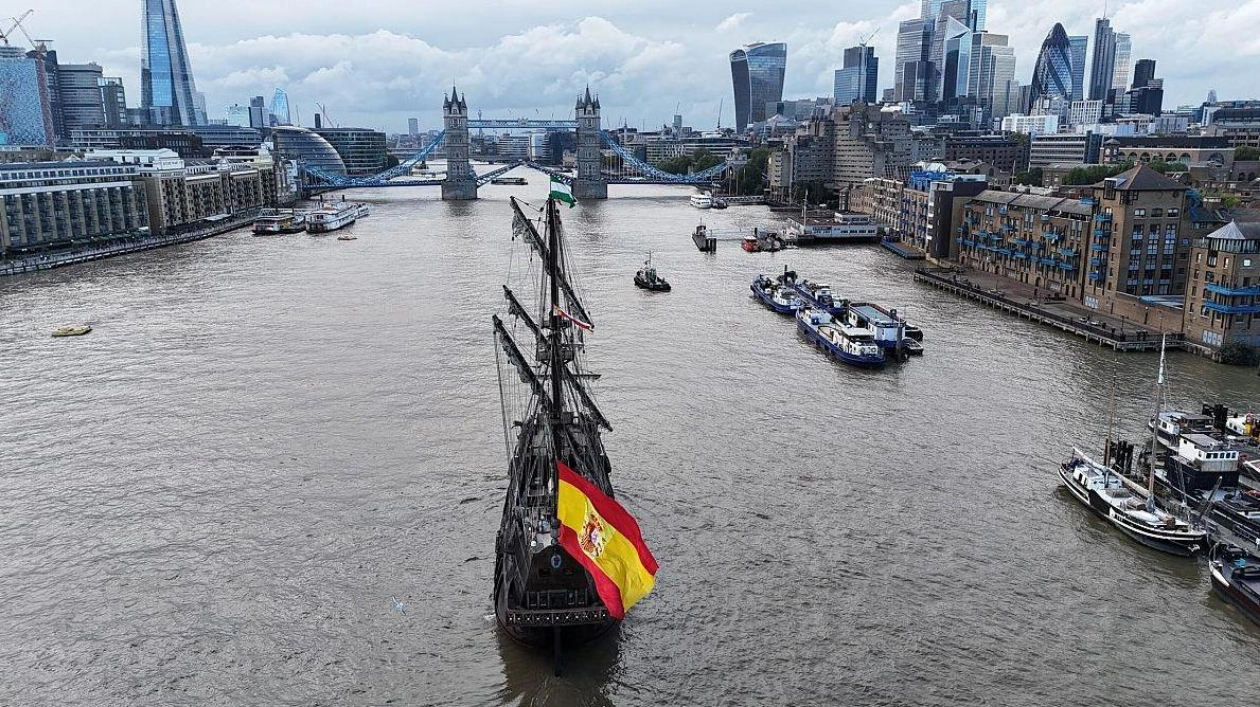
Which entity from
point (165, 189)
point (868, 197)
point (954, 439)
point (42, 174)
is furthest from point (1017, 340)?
point (165, 189)

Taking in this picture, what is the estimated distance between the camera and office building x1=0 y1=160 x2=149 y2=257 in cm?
6456

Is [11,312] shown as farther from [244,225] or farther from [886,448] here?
[244,225]

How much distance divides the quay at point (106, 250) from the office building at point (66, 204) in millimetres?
1946

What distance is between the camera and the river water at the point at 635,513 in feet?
53.5

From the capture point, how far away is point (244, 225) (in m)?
95.1

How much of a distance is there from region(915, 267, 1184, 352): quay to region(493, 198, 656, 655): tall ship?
25.4 metres

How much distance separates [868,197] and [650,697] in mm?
82240

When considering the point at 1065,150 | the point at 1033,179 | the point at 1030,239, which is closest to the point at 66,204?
the point at 1030,239

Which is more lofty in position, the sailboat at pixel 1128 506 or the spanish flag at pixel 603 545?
the spanish flag at pixel 603 545

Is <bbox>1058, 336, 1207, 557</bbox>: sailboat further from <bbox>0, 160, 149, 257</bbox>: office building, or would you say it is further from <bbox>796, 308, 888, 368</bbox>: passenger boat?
<bbox>0, 160, 149, 257</bbox>: office building

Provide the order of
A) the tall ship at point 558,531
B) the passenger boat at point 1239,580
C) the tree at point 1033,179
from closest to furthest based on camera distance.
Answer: the tall ship at point 558,531 → the passenger boat at point 1239,580 → the tree at point 1033,179

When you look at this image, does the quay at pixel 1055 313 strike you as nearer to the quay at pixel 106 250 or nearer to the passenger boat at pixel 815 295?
the passenger boat at pixel 815 295

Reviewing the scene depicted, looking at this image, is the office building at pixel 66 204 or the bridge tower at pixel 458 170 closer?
the office building at pixel 66 204

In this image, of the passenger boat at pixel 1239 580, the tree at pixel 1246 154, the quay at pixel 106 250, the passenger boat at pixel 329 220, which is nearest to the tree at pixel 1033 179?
the tree at pixel 1246 154
